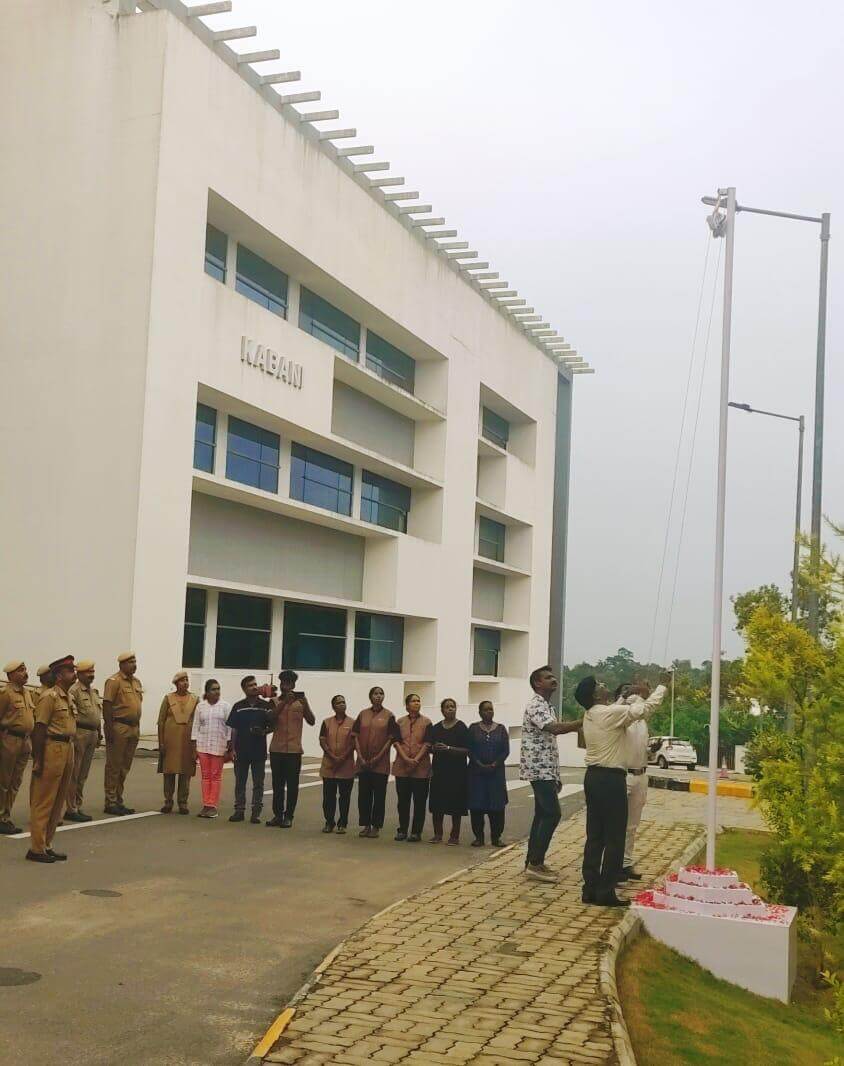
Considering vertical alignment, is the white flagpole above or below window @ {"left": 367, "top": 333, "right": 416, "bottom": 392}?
below

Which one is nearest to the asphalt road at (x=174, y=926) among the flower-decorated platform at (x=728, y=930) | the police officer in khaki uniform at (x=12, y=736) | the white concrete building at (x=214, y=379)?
the police officer in khaki uniform at (x=12, y=736)

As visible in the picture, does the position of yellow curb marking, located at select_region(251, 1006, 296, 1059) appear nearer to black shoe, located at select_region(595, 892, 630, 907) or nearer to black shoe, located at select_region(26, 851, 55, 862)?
black shoe, located at select_region(595, 892, 630, 907)

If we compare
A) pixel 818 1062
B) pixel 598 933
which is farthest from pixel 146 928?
pixel 818 1062

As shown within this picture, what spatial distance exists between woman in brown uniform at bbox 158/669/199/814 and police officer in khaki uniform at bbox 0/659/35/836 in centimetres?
228

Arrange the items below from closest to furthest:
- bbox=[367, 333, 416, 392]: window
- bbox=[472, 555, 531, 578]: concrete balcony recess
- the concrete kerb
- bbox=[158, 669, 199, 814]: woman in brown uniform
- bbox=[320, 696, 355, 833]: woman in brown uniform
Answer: the concrete kerb < bbox=[320, 696, 355, 833]: woman in brown uniform < bbox=[158, 669, 199, 814]: woman in brown uniform < bbox=[367, 333, 416, 392]: window < bbox=[472, 555, 531, 578]: concrete balcony recess

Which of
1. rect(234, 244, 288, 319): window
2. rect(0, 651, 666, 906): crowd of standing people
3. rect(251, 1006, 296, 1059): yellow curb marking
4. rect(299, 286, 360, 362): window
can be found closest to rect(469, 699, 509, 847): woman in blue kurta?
rect(0, 651, 666, 906): crowd of standing people

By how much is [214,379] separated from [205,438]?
2019mm

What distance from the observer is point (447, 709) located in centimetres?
1284

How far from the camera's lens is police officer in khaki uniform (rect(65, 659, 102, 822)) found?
1226 centimetres

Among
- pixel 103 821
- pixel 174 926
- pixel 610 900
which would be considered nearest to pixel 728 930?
pixel 610 900

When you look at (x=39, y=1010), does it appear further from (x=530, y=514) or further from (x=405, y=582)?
(x=530, y=514)

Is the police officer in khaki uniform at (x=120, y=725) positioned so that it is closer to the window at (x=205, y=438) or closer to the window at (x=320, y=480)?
the window at (x=205, y=438)

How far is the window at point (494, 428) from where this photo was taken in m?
43.8

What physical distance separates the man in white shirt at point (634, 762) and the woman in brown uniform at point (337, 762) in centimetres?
347
